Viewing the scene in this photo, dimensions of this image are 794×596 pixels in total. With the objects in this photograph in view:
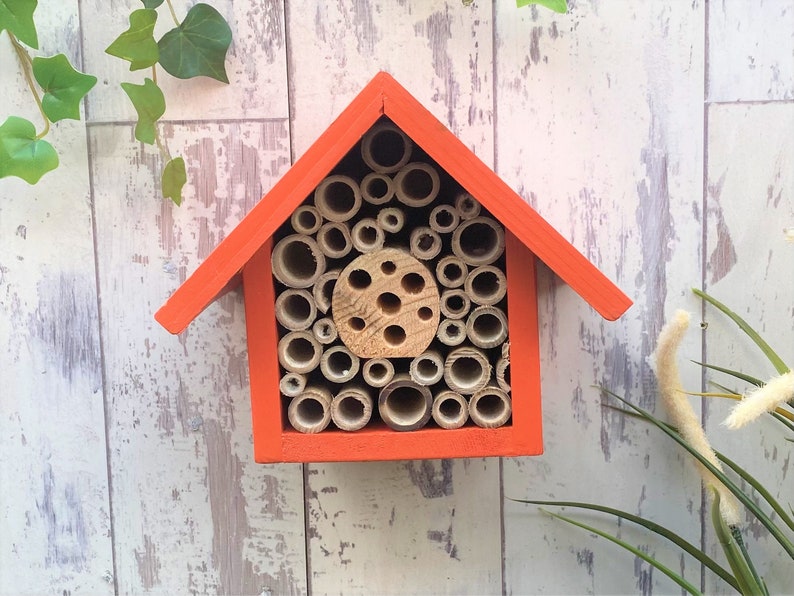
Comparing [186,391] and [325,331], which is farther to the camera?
[186,391]

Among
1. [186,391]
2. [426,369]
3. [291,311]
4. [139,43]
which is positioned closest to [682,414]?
[426,369]

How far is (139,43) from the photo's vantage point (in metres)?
0.52

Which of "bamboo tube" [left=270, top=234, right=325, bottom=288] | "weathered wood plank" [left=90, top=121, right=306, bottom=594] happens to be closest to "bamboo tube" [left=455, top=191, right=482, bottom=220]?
"bamboo tube" [left=270, top=234, right=325, bottom=288]

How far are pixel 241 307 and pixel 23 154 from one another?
8.8 inches

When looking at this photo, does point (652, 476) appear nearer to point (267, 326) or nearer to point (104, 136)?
point (267, 326)

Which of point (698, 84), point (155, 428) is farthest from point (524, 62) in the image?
point (155, 428)

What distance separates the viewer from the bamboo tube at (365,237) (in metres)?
0.43

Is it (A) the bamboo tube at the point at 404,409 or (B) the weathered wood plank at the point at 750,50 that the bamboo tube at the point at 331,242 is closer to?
(A) the bamboo tube at the point at 404,409

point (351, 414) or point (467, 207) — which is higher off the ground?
point (467, 207)

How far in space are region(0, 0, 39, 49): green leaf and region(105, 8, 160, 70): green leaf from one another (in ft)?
0.22

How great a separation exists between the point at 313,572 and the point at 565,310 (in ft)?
1.14

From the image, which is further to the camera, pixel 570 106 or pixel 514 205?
pixel 570 106

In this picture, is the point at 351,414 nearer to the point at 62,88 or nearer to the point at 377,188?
the point at 377,188

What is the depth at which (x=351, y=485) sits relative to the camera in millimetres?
595
